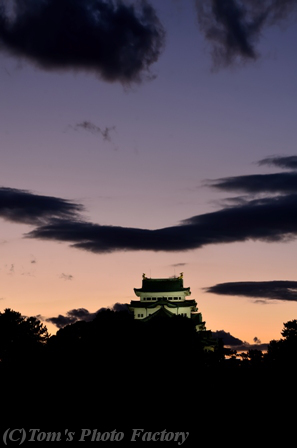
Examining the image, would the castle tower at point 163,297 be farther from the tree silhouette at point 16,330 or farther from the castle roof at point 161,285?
the tree silhouette at point 16,330

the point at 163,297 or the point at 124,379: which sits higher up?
the point at 163,297

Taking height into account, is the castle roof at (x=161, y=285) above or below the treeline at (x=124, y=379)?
above

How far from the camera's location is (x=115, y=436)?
4694cm

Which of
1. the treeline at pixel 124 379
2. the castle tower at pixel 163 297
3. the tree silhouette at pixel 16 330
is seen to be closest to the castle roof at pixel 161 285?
the castle tower at pixel 163 297

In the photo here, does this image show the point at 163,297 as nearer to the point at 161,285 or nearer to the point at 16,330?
the point at 161,285

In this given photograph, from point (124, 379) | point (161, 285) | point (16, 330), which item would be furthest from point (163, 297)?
point (124, 379)

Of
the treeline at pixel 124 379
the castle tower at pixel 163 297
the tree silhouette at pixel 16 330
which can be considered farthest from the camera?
the castle tower at pixel 163 297

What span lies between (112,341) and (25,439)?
46.4 ft

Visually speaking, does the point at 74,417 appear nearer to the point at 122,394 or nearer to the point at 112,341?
the point at 122,394

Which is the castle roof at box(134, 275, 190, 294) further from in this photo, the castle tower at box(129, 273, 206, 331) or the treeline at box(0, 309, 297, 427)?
the treeline at box(0, 309, 297, 427)

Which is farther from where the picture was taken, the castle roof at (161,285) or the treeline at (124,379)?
the castle roof at (161,285)

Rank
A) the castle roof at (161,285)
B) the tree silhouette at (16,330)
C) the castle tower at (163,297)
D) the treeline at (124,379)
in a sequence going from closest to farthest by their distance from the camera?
the treeline at (124,379) → the tree silhouette at (16,330) → the castle tower at (163,297) → the castle roof at (161,285)

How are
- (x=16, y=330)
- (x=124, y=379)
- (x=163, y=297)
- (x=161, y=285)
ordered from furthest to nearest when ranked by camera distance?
(x=161, y=285) → (x=163, y=297) → (x=16, y=330) → (x=124, y=379)

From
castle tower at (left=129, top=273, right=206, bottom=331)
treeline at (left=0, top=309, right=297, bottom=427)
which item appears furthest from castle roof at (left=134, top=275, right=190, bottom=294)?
treeline at (left=0, top=309, right=297, bottom=427)
